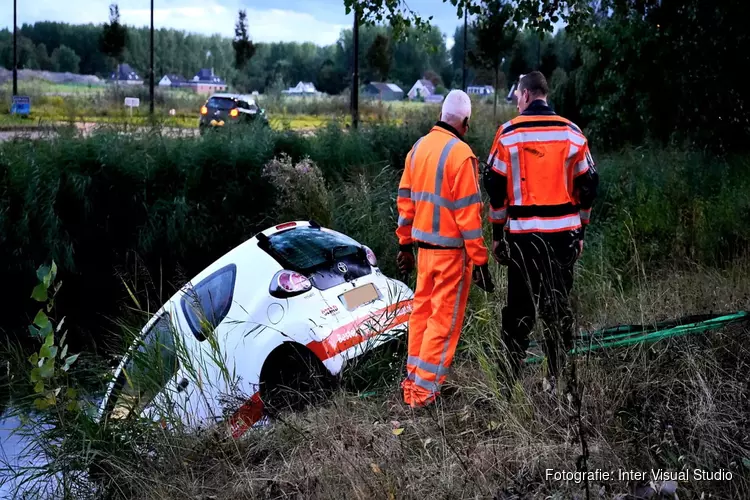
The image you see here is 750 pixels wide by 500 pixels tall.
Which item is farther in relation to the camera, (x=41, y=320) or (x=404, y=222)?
(x=404, y=222)

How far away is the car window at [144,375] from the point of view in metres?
4.47

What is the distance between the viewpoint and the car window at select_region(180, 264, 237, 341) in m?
5.71

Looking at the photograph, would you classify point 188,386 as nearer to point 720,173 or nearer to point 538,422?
point 538,422

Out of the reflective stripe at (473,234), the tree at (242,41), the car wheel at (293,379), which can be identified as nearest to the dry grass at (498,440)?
the car wheel at (293,379)

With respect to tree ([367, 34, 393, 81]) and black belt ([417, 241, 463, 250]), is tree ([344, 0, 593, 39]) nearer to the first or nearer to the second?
black belt ([417, 241, 463, 250])

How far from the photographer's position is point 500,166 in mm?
4777

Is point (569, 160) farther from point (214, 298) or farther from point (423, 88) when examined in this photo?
point (423, 88)

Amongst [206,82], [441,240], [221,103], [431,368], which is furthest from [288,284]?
[206,82]

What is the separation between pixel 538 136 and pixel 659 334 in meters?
1.31

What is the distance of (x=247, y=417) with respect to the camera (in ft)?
14.6

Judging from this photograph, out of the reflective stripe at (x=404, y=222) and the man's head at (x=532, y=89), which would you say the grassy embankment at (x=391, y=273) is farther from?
the man's head at (x=532, y=89)

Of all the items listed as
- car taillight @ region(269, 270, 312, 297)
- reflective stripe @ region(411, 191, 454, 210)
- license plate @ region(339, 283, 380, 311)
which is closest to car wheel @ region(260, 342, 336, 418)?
car taillight @ region(269, 270, 312, 297)

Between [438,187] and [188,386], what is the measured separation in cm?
193

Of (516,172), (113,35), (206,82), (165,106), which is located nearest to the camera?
(516,172)
